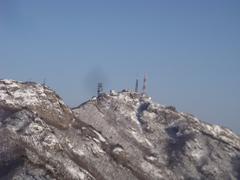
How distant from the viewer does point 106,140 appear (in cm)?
9962

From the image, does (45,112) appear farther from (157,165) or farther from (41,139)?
(157,165)

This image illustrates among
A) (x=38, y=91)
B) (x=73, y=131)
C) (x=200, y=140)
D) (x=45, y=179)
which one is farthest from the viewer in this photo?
(x=200, y=140)

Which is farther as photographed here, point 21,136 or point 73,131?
point 73,131

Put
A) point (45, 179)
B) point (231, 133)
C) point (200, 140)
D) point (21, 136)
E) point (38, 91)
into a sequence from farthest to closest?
point (231, 133) → point (200, 140) → point (38, 91) → point (21, 136) → point (45, 179)

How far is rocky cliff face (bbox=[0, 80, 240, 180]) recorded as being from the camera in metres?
83.6

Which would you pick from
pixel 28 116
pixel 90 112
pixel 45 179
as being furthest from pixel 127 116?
pixel 45 179

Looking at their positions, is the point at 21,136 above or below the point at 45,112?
below

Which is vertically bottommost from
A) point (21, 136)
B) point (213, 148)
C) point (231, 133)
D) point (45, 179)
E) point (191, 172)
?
point (45, 179)

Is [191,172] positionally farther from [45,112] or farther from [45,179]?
[45,179]

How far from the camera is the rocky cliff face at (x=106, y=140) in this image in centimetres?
8356

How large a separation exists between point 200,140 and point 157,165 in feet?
40.2

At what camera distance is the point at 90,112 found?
106875 millimetres

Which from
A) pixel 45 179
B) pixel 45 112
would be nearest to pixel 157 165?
pixel 45 112

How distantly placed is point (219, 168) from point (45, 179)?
1501 inches
